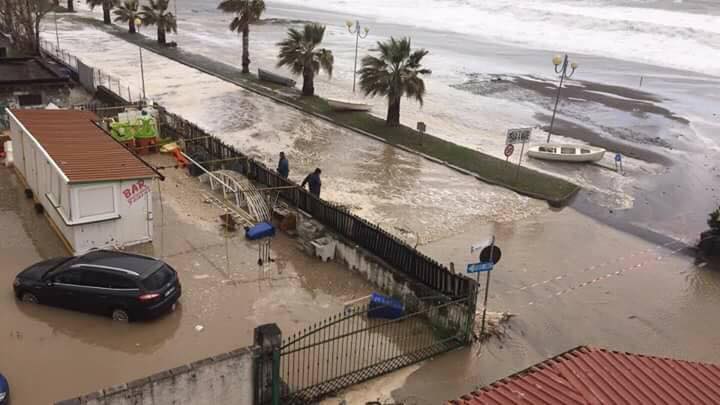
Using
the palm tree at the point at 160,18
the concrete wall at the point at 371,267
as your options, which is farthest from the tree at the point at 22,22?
the concrete wall at the point at 371,267

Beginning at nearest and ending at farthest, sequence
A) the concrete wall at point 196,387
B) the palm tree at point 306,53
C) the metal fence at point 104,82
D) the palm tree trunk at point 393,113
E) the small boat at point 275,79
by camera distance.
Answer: the concrete wall at point 196,387 → the palm tree trunk at point 393,113 → the metal fence at point 104,82 → the palm tree at point 306,53 → the small boat at point 275,79

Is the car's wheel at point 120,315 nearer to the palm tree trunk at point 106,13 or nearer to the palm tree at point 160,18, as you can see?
the palm tree at point 160,18

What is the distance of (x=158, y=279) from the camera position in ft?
43.4

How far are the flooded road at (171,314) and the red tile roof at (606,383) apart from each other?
263 inches

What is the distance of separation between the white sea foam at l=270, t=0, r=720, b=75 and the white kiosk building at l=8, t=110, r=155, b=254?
59003 millimetres

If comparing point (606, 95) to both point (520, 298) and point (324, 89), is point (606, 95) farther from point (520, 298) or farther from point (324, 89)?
point (520, 298)

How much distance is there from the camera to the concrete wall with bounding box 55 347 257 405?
8.88m

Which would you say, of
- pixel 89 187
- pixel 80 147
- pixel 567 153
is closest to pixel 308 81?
pixel 567 153

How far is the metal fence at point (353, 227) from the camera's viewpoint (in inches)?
556

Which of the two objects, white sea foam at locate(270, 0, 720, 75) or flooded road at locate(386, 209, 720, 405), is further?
white sea foam at locate(270, 0, 720, 75)

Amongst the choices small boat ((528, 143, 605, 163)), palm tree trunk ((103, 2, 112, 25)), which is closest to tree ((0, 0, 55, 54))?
palm tree trunk ((103, 2, 112, 25))

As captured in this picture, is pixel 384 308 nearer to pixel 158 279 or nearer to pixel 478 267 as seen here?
pixel 478 267

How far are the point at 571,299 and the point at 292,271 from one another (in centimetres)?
755

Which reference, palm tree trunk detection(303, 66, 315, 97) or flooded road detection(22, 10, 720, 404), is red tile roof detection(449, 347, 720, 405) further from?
palm tree trunk detection(303, 66, 315, 97)
